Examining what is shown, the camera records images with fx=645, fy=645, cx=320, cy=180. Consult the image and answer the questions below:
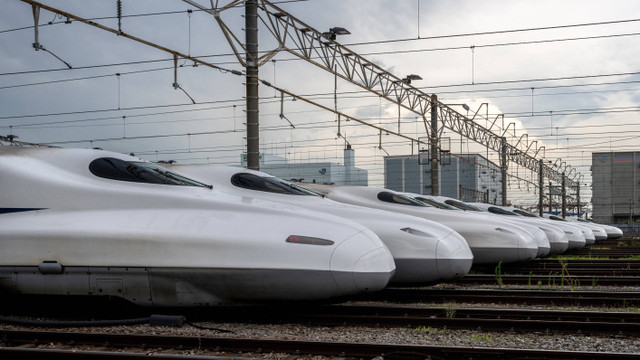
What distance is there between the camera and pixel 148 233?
6812 mm

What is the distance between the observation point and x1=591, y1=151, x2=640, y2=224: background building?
71.1 meters

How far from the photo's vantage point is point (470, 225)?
12.0 meters

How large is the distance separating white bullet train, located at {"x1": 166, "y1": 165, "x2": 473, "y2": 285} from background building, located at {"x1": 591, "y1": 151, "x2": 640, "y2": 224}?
224 feet

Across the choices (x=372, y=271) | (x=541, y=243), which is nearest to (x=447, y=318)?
(x=372, y=271)

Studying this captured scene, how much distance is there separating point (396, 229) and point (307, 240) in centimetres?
234

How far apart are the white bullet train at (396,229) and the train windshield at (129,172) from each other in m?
1.16

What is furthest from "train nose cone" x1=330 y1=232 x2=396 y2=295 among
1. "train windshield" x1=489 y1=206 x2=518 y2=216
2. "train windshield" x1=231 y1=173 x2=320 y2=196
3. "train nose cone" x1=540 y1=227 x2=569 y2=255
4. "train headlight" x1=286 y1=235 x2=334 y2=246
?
"train windshield" x1=489 y1=206 x2=518 y2=216

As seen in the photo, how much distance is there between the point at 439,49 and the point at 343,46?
122 inches

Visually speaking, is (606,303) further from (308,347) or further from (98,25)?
(98,25)

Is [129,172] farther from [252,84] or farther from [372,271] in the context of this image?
[252,84]

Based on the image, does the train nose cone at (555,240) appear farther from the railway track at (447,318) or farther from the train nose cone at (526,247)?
the railway track at (447,318)

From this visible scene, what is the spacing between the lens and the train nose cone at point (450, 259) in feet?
27.5

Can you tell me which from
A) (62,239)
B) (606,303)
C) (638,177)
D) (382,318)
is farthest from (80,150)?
(638,177)

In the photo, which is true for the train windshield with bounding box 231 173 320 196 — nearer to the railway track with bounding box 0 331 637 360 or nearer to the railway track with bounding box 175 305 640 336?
the railway track with bounding box 175 305 640 336
